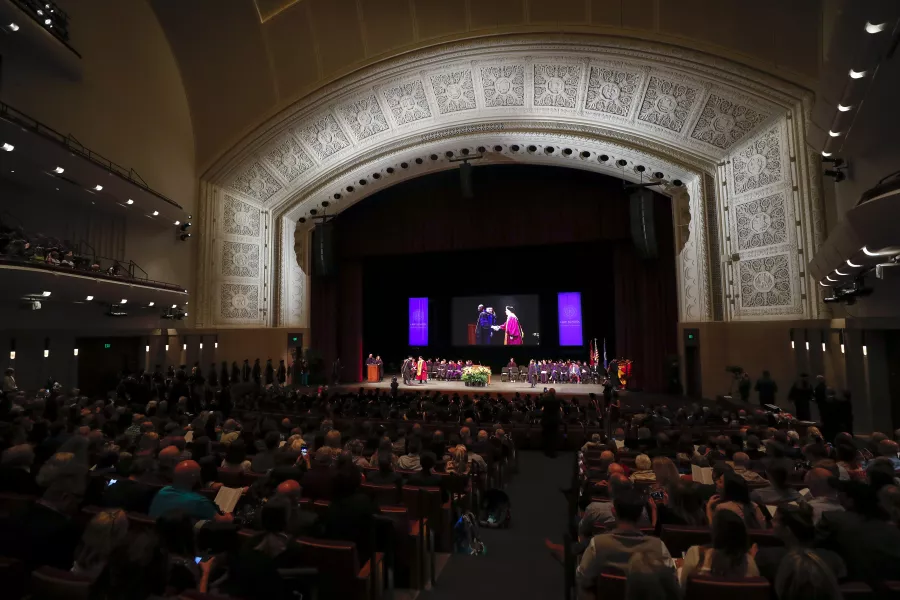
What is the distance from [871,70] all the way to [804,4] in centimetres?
730

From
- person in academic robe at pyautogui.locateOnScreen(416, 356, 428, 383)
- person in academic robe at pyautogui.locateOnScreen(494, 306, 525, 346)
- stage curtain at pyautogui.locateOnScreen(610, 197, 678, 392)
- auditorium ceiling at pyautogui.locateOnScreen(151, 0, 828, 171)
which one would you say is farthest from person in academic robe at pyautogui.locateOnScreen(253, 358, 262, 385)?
stage curtain at pyautogui.locateOnScreen(610, 197, 678, 392)

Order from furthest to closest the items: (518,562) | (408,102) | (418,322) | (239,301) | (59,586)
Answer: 1. (418,322)
2. (239,301)
3. (408,102)
4. (518,562)
5. (59,586)

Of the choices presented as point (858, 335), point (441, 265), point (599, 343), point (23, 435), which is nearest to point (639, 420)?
point (858, 335)

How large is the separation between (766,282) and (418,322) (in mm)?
14006

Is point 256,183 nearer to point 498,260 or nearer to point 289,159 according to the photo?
point 289,159

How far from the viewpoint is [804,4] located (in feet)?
34.9

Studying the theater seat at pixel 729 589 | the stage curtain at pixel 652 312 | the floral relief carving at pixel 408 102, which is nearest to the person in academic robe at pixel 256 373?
the floral relief carving at pixel 408 102

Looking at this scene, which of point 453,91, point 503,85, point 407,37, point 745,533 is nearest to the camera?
point 745,533

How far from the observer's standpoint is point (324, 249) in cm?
1897

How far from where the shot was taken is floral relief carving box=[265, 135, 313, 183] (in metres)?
17.0

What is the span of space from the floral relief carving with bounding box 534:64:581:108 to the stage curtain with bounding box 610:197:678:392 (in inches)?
202

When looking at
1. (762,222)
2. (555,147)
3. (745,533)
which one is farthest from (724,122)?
(745,533)

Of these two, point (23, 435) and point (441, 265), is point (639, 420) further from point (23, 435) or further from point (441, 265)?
point (441, 265)

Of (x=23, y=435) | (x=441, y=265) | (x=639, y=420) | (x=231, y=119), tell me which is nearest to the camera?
(x=23, y=435)
